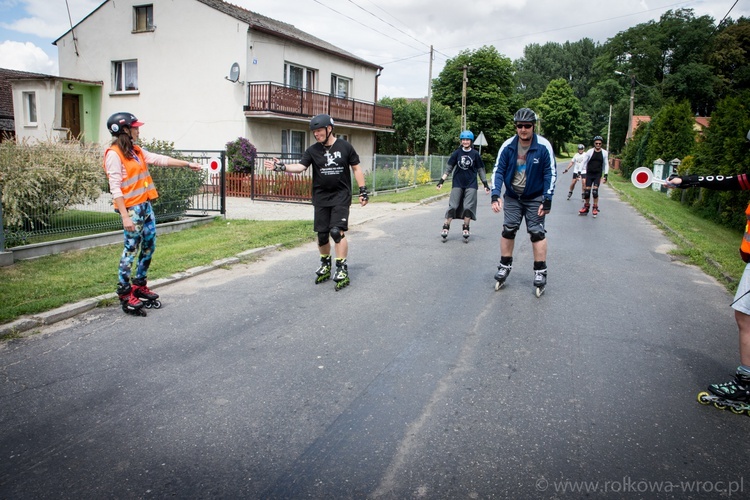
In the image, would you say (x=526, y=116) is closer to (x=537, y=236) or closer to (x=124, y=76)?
(x=537, y=236)

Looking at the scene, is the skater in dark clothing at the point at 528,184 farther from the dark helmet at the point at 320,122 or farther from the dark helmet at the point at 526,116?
the dark helmet at the point at 320,122

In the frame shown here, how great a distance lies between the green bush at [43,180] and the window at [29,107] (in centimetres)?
1766

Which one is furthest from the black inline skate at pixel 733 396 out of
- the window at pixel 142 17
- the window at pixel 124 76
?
the window at pixel 124 76

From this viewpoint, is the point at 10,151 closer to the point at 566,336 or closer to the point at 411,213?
the point at 566,336

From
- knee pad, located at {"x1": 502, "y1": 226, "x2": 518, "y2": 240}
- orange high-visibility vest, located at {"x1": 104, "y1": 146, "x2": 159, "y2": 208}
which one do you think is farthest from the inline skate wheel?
orange high-visibility vest, located at {"x1": 104, "y1": 146, "x2": 159, "y2": 208}

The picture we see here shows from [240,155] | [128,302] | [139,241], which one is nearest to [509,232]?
[139,241]

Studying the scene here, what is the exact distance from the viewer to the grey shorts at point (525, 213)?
6.45 meters

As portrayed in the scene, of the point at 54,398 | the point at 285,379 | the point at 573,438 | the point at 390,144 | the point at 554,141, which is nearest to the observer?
the point at 573,438

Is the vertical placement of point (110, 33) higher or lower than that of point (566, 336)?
higher

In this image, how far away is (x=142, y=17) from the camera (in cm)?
2319

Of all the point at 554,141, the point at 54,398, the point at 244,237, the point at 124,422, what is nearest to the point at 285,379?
the point at 124,422

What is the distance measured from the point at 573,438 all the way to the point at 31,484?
2891mm

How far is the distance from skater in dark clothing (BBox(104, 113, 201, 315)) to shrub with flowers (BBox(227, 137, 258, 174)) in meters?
14.8

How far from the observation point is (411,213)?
576 inches
